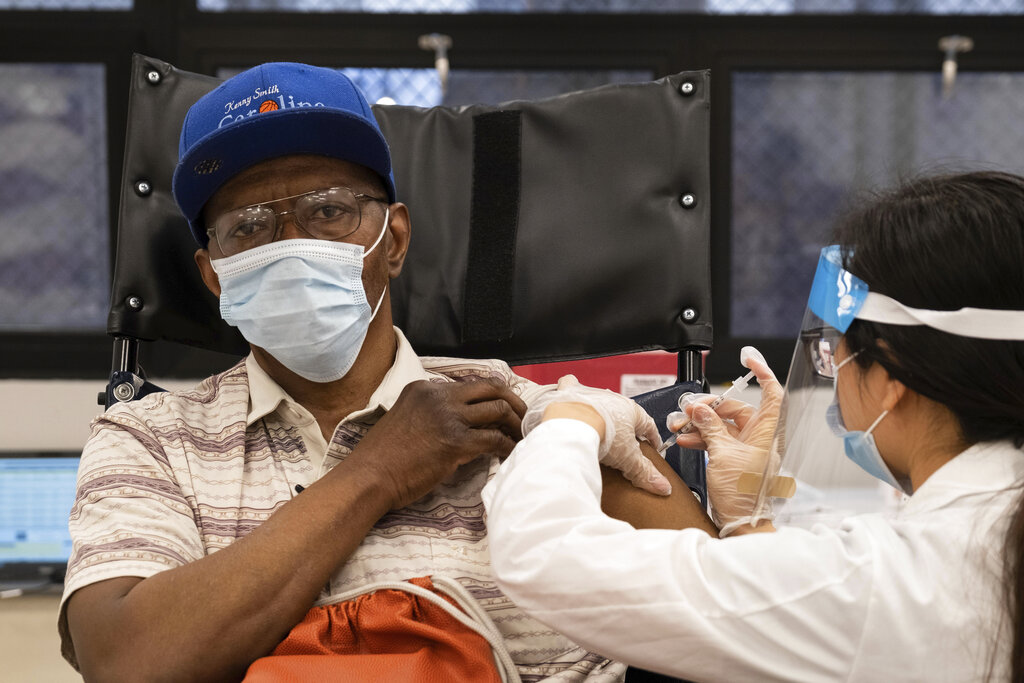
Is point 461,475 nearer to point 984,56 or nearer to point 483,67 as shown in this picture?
point 483,67

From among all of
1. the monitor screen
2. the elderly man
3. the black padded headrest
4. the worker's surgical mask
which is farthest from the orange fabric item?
the monitor screen

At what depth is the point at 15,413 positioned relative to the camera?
2.89m

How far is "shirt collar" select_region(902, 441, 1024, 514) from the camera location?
3.14 feet

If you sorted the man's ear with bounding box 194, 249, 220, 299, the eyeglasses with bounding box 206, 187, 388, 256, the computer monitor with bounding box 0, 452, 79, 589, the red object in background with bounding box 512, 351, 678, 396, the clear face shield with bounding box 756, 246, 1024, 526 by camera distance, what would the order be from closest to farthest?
1. the clear face shield with bounding box 756, 246, 1024, 526
2. the eyeglasses with bounding box 206, 187, 388, 256
3. the man's ear with bounding box 194, 249, 220, 299
4. the red object in background with bounding box 512, 351, 678, 396
5. the computer monitor with bounding box 0, 452, 79, 589

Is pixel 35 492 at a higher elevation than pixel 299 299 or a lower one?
lower

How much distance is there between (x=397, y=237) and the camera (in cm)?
161

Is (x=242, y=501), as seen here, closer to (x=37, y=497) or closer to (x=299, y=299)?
(x=299, y=299)

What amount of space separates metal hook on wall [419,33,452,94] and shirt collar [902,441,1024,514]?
2.47 m

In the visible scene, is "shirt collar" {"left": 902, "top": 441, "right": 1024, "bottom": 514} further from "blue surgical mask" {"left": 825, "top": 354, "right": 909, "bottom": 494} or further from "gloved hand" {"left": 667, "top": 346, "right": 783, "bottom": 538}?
"gloved hand" {"left": 667, "top": 346, "right": 783, "bottom": 538}

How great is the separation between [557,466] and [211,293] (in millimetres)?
903

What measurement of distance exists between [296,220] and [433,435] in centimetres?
41

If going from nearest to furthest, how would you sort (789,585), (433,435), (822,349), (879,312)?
1. (789,585)
2. (879,312)
3. (822,349)
4. (433,435)

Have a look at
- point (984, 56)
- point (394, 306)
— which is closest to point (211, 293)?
point (394, 306)

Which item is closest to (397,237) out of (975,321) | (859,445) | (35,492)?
(859,445)
